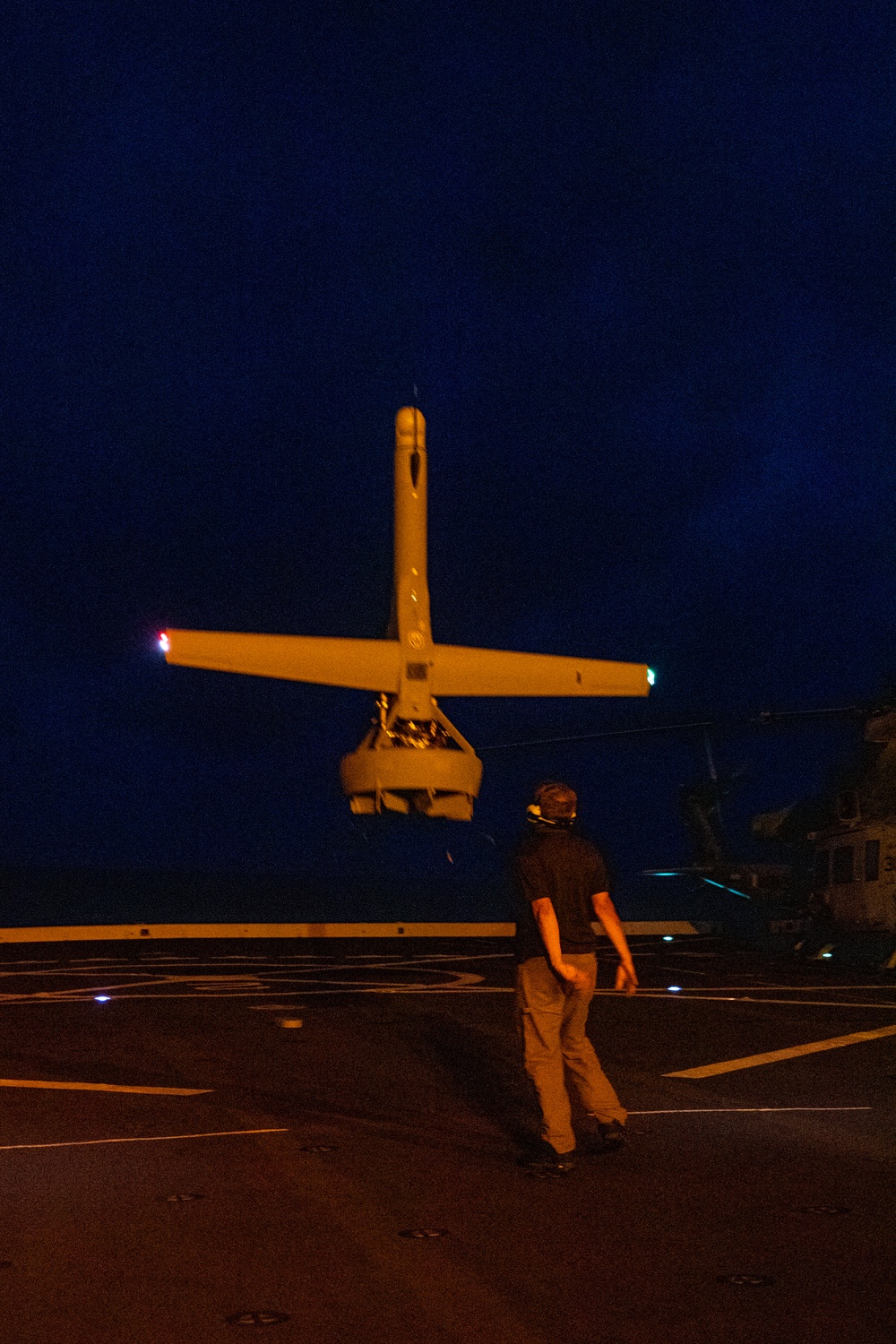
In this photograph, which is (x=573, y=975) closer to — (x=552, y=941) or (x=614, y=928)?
(x=552, y=941)

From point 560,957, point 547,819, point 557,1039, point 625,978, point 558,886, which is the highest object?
point 547,819

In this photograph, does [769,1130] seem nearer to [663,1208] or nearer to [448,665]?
[663,1208]

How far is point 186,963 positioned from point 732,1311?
2073 cm

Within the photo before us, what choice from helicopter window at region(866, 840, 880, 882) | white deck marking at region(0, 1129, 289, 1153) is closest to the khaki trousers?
white deck marking at region(0, 1129, 289, 1153)

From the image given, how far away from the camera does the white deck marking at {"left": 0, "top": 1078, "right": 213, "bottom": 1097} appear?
10.2 m

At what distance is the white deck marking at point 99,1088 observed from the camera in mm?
10234

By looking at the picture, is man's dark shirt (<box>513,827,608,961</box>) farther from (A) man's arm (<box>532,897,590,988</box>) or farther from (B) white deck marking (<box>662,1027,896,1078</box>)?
(B) white deck marking (<box>662,1027,896,1078</box>)

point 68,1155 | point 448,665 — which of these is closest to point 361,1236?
point 68,1155

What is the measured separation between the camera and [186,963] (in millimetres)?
24766

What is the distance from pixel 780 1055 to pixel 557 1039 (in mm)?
5353

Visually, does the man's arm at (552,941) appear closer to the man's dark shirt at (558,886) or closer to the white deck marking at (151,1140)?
the man's dark shirt at (558,886)

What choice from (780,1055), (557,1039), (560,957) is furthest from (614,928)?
(780,1055)

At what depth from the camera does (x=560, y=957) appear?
7.82 meters

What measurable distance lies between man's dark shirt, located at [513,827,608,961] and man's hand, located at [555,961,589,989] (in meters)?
0.17
